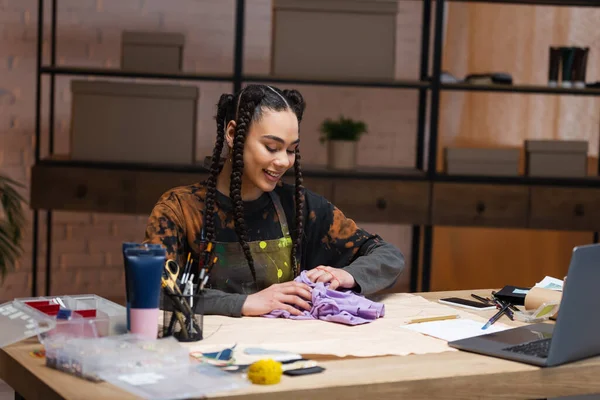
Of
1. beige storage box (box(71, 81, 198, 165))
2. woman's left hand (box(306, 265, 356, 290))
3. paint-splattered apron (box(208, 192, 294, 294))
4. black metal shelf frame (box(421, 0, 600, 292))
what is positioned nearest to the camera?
woman's left hand (box(306, 265, 356, 290))

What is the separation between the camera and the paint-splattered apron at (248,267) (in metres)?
2.27

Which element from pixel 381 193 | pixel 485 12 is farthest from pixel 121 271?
pixel 485 12

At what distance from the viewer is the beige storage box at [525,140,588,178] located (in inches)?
173

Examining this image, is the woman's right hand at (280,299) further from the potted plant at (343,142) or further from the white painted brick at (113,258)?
the white painted brick at (113,258)

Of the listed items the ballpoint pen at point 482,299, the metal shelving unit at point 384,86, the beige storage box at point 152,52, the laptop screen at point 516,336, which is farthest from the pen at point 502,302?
the beige storage box at point 152,52

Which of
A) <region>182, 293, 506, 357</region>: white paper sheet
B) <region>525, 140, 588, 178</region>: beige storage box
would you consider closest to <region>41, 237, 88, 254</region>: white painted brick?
<region>525, 140, 588, 178</region>: beige storage box

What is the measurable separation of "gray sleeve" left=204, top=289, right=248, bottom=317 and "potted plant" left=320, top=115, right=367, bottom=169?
235cm

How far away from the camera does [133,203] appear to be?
13.7ft

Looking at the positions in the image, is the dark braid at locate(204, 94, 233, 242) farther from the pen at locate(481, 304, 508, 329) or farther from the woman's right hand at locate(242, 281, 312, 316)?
the pen at locate(481, 304, 508, 329)

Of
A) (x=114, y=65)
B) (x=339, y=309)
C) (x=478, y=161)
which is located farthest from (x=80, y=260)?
(x=339, y=309)

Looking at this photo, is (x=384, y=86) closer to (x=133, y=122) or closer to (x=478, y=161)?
(x=478, y=161)

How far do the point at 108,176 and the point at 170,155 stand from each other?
0.29 metres

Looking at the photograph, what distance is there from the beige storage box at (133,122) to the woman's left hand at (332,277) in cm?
211

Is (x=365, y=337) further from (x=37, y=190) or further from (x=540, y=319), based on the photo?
(x=37, y=190)
